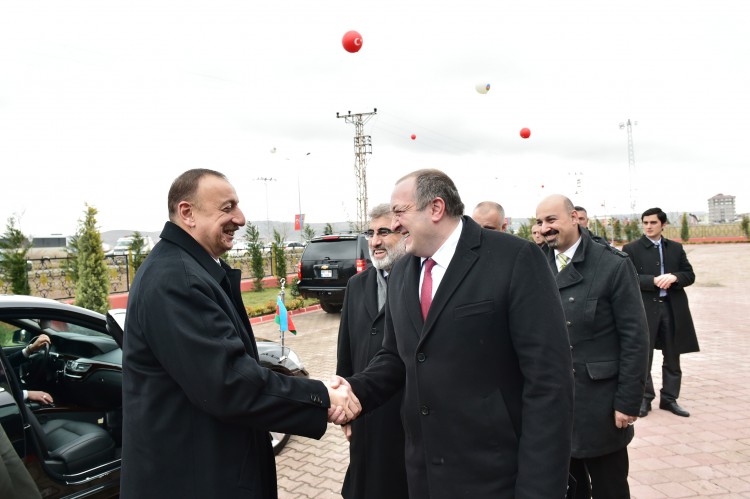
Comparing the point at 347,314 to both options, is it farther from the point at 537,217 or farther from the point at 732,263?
the point at 732,263

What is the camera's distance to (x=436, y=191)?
6.90 feet

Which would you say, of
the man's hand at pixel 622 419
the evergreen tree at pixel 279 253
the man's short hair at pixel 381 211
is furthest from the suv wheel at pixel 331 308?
the man's hand at pixel 622 419

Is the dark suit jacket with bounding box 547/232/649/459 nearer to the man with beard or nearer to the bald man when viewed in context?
the man with beard

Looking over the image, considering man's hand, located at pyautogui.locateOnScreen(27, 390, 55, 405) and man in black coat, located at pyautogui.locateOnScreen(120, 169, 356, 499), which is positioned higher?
man in black coat, located at pyautogui.locateOnScreen(120, 169, 356, 499)

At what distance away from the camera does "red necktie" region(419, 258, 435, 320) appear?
212 centimetres

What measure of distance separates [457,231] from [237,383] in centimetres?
108

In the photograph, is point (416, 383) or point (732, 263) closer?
point (416, 383)

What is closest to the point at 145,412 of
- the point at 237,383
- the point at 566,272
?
the point at 237,383

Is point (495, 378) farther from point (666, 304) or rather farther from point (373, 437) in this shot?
point (666, 304)

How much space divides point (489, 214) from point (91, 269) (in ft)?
36.2

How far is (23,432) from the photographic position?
2.48 m

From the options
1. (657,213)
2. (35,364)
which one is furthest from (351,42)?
(35,364)

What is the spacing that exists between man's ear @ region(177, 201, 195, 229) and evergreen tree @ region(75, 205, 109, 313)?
11.6 m

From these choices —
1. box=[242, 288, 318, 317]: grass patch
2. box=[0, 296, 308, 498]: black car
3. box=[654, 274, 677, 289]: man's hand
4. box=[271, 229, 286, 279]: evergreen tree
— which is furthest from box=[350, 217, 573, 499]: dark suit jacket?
box=[271, 229, 286, 279]: evergreen tree
